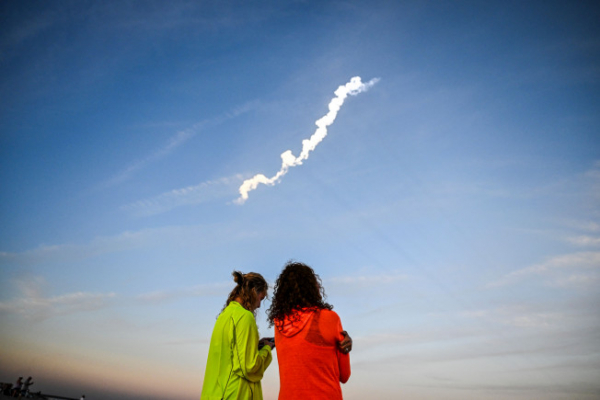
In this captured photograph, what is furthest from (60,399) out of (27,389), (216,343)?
(216,343)

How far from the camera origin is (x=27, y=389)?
90.2ft

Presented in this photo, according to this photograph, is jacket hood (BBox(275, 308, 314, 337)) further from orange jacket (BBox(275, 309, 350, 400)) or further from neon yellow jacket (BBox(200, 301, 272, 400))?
neon yellow jacket (BBox(200, 301, 272, 400))

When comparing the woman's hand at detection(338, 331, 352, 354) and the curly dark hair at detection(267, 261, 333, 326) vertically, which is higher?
the curly dark hair at detection(267, 261, 333, 326)

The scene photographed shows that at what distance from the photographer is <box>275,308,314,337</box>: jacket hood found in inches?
137

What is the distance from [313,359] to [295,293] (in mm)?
654

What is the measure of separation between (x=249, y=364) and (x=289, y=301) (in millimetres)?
709

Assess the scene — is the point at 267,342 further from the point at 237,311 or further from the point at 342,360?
the point at 342,360

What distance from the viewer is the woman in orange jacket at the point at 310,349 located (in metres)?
3.27

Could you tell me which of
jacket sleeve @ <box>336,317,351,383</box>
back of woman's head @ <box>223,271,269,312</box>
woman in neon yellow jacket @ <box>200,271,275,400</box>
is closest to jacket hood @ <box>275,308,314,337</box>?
jacket sleeve @ <box>336,317,351,383</box>

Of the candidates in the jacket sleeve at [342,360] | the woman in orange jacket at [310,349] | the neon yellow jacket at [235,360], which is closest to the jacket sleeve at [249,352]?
the neon yellow jacket at [235,360]

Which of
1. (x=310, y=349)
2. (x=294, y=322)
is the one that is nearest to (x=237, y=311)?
(x=294, y=322)

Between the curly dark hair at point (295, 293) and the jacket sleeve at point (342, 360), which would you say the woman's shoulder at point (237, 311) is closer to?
the curly dark hair at point (295, 293)

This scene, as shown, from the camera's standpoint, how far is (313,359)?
3.31 meters

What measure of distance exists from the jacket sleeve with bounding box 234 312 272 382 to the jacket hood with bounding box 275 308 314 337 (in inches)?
13.9
